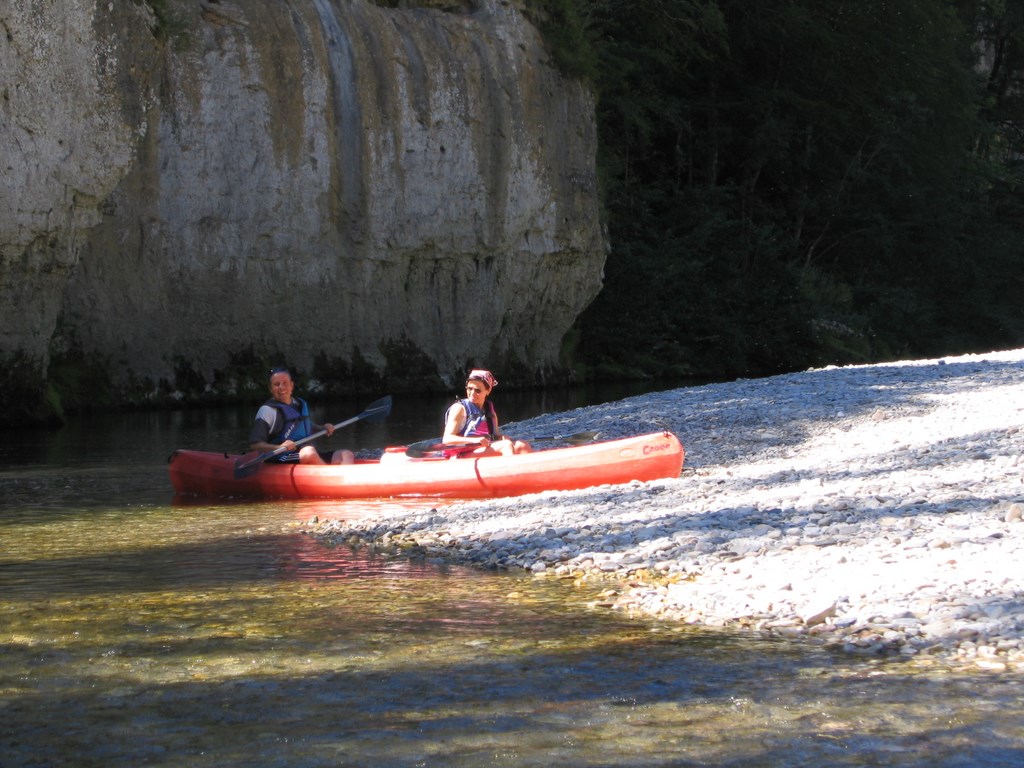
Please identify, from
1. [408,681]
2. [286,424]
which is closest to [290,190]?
[286,424]

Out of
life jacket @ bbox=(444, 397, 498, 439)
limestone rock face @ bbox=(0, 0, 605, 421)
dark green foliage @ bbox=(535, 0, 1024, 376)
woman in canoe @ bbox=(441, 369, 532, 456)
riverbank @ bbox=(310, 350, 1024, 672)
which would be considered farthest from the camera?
dark green foliage @ bbox=(535, 0, 1024, 376)

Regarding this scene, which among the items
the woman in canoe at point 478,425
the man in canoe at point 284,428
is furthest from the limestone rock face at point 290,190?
the woman in canoe at point 478,425

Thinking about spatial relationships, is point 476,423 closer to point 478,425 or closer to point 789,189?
point 478,425

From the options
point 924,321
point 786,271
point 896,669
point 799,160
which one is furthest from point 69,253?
point 924,321

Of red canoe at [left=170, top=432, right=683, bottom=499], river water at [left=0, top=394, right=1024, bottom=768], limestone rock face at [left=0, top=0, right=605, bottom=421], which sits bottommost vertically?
river water at [left=0, top=394, right=1024, bottom=768]

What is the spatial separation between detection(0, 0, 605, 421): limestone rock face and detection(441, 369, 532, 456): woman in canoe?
313 inches

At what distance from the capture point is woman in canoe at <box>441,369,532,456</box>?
36.2 feet

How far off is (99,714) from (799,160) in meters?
32.5

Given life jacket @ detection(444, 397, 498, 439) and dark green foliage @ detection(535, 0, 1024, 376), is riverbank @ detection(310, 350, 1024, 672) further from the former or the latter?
dark green foliage @ detection(535, 0, 1024, 376)

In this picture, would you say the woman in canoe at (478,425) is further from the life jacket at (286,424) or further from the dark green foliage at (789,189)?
the dark green foliage at (789,189)

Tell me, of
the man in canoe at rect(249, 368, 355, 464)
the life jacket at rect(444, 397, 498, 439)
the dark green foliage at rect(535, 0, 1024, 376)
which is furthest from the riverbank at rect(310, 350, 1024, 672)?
the dark green foliage at rect(535, 0, 1024, 376)

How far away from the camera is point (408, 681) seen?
5.48 metres

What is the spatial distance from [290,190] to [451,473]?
13.2 meters

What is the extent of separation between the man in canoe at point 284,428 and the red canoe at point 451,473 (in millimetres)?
260
